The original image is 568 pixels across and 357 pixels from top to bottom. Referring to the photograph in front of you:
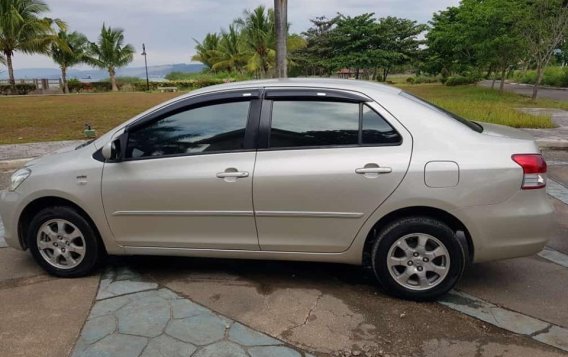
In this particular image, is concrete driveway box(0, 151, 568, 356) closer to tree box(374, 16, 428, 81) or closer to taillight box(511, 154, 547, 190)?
taillight box(511, 154, 547, 190)

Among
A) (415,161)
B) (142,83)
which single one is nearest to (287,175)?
(415,161)

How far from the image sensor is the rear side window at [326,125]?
136 inches

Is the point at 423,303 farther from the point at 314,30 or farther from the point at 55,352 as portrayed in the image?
the point at 314,30

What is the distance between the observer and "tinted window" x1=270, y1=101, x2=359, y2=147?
348cm

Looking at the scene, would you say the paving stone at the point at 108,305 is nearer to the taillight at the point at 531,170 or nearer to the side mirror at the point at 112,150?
the side mirror at the point at 112,150

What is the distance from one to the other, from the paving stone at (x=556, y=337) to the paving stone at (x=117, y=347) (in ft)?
8.22

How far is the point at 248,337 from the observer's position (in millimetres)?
3045

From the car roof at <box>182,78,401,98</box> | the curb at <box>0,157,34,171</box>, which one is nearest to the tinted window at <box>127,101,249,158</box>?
the car roof at <box>182,78,401,98</box>

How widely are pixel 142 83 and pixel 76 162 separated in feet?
151

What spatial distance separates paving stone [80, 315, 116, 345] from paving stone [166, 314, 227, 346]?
39cm

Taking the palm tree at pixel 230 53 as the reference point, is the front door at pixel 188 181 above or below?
below

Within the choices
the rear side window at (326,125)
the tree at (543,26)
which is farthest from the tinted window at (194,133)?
the tree at (543,26)

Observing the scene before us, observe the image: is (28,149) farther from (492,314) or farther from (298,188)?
(492,314)

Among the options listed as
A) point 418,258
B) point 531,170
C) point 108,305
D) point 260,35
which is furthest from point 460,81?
point 108,305
